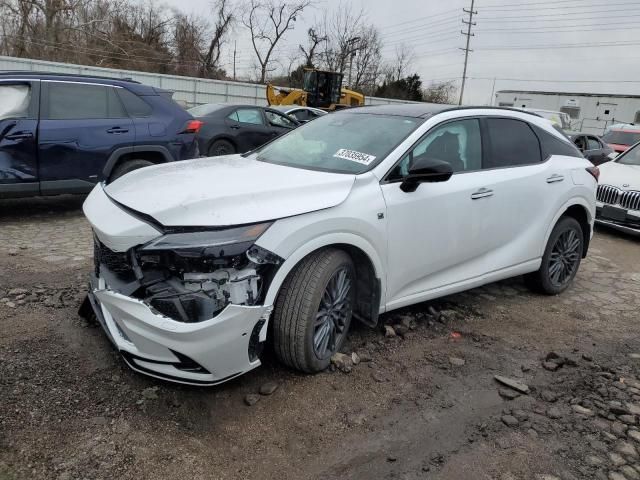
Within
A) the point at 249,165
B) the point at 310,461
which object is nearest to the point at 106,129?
the point at 249,165

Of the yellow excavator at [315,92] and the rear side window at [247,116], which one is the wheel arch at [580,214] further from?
the yellow excavator at [315,92]

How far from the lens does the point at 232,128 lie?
1044 centimetres

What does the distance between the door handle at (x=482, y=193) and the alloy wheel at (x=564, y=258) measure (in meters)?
1.28

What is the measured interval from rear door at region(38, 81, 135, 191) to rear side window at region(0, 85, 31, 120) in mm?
176

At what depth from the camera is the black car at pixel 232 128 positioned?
33.3 feet

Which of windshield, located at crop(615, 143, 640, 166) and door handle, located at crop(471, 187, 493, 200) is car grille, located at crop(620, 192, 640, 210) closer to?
windshield, located at crop(615, 143, 640, 166)

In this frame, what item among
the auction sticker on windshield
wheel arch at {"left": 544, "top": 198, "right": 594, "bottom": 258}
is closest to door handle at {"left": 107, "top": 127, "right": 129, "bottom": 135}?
the auction sticker on windshield

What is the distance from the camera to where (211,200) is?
270cm

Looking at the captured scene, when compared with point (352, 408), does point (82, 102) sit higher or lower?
higher

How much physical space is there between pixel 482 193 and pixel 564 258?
163 cm

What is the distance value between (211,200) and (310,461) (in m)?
1.37

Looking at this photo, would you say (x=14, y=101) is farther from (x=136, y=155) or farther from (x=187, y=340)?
(x=187, y=340)

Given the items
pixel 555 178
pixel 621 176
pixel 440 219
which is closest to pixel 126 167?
pixel 440 219

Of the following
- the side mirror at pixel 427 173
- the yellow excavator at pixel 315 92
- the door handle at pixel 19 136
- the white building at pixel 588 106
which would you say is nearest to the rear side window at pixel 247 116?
the door handle at pixel 19 136
